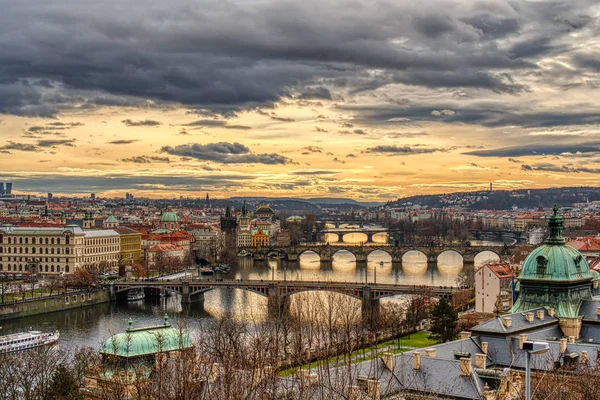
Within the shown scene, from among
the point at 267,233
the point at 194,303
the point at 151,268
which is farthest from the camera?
the point at 267,233

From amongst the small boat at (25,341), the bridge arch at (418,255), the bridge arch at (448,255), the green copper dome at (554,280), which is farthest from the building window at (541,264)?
the bridge arch at (418,255)

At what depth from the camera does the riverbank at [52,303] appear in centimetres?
6488

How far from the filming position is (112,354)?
27828mm

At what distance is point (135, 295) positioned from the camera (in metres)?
81.9

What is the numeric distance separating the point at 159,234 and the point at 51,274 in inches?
1695

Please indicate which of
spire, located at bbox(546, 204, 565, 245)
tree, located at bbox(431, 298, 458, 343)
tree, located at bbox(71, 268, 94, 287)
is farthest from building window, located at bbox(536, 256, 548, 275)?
tree, located at bbox(71, 268, 94, 287)

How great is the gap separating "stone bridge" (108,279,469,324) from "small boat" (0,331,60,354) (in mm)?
15953

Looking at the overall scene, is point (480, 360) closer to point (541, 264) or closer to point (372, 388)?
point (372, 388)

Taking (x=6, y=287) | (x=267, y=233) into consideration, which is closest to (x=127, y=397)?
(x=6, y=287)

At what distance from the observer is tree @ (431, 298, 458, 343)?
45.8 meters

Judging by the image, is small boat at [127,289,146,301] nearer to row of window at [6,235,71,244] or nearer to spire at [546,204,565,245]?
row of window at [6,235,71,244]

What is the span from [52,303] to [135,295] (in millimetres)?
12865

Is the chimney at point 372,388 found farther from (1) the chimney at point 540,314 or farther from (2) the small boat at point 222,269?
(2) the small boat at point 222,269

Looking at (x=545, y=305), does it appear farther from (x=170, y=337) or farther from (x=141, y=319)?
(x=141, y=319)
